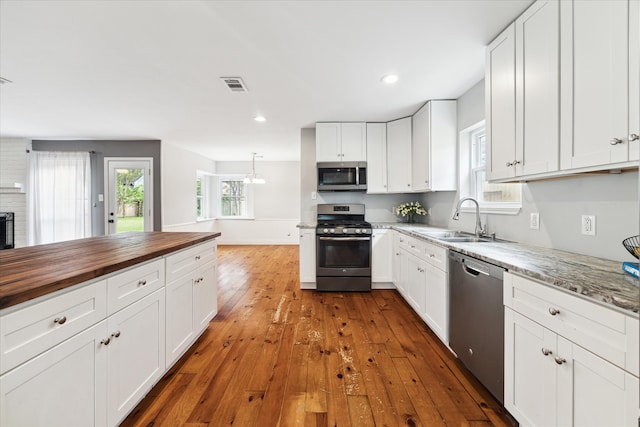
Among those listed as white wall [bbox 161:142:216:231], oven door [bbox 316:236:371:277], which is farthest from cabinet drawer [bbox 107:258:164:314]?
white wall [bbox 161:142:216:231]

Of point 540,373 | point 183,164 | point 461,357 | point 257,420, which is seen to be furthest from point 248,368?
point 183,164

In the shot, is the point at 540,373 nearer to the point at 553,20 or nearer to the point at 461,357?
the point at 461,357

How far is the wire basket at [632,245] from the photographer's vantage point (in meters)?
1.05

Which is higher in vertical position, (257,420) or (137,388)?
(137,388)

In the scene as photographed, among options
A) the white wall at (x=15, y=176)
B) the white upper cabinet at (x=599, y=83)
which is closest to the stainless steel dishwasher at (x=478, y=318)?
the white upper cabinet at (x=599, y=83)

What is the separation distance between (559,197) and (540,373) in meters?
1.16

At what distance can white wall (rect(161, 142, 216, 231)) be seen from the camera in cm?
523

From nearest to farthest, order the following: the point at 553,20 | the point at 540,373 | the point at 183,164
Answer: the point at 540,373 < the point at 553,20 < the point at 183,164

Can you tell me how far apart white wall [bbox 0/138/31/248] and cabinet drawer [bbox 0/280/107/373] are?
601cm

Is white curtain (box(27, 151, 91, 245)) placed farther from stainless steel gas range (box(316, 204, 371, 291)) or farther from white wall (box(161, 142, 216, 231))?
stainless steel gas range (box(316, 204, 371, 291))

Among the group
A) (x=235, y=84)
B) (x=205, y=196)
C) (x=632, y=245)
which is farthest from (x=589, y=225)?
(x=205, y=196)

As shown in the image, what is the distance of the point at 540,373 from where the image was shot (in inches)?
44.6

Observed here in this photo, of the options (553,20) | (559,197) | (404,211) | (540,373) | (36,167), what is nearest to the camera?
(540,373)

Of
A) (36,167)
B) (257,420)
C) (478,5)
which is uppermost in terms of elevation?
(478,5)
